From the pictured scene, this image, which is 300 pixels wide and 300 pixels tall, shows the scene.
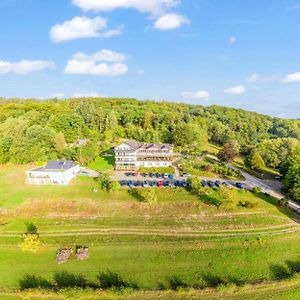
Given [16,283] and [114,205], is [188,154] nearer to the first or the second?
[114,205]

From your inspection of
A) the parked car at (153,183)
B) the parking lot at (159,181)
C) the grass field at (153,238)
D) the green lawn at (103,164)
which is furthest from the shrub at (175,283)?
the green lawn at (103,164)

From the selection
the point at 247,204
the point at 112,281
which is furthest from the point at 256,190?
the point at 112,281

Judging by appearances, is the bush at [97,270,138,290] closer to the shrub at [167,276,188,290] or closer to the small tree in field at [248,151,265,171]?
the shrub at [167,276,188,290]

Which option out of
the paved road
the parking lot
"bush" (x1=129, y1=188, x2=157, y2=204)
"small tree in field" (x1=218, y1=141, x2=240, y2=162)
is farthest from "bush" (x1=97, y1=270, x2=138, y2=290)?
"small tree in field" (x1=218, y1=141, x2=240, y2=162)

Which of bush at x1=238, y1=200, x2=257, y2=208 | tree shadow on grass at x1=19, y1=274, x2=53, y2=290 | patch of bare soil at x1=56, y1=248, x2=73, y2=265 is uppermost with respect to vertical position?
bush at x1=238, y1=200, x2=257, y2=208

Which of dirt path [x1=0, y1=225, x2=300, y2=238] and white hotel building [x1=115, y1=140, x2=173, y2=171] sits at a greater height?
white hotel building [x1=115, y1=140, x2=173, y2=171]

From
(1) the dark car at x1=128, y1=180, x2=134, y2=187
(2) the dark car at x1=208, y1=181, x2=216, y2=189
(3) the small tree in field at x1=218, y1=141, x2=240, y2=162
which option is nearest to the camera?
(2) the dark car at x1=208, y1=181, x2=216, y2=189

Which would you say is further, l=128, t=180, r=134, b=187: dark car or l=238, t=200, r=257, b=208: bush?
Result: l=128, t=180, r=134, b=187: dark car
